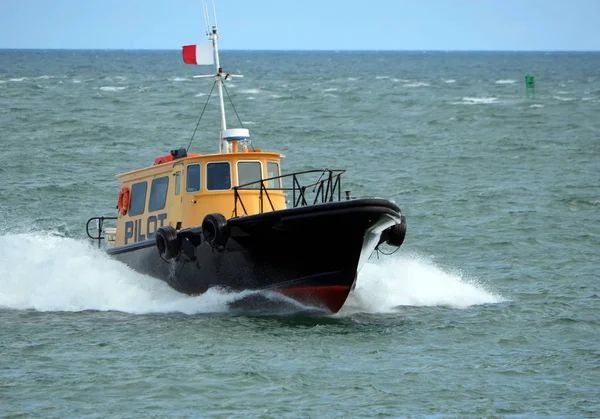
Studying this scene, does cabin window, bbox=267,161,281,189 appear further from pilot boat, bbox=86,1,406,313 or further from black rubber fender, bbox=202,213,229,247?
black rubber fender, bbox=202,213,229,247

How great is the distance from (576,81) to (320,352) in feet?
265

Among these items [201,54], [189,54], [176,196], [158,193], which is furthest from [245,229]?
[189,54]

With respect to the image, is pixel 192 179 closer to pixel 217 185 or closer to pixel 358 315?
pixel 217 185

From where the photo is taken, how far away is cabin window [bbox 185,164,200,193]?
52.1ft

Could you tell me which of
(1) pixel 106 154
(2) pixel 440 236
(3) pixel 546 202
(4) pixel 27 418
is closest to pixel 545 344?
(4) pixel 27 418

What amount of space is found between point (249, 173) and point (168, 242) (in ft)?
5.26

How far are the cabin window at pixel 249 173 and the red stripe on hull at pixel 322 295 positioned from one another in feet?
5.80

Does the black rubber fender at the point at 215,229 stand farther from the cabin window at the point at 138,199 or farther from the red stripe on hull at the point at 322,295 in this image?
the cabin window at the point at 138,199

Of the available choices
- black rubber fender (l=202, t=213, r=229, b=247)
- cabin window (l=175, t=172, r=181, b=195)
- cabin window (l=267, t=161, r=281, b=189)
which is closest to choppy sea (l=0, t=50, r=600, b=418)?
black rubber fender (l=202, t=213, r=229, b=247)

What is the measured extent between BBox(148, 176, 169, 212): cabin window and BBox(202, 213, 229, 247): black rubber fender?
199 cm

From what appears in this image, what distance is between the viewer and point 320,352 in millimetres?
13359

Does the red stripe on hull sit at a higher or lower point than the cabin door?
lower

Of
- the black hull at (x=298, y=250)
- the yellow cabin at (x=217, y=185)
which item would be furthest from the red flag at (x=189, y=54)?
the black hull at (x=298, y=250)

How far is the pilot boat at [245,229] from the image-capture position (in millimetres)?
14625
